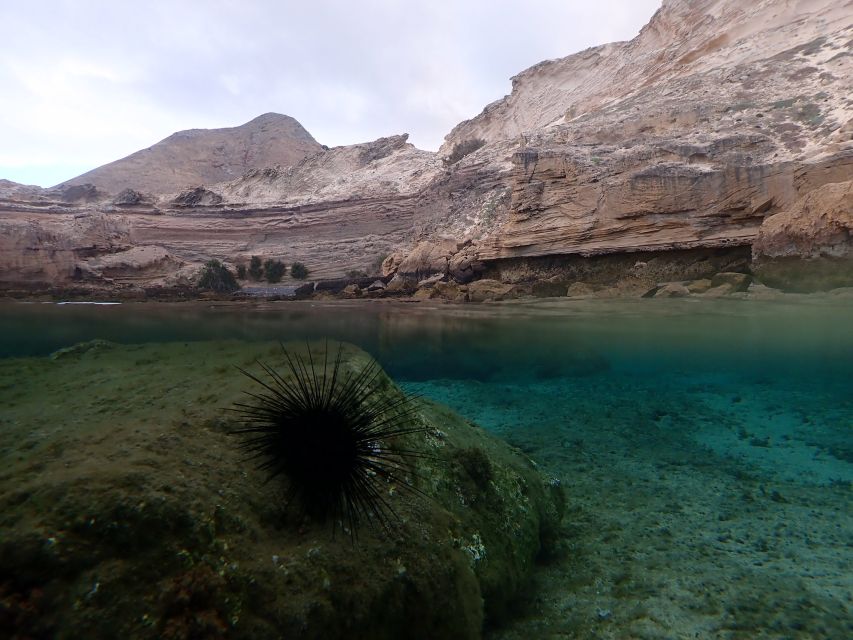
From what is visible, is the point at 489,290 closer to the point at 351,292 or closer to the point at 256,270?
the point at 351,292

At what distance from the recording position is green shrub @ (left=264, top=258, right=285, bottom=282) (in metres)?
35.3

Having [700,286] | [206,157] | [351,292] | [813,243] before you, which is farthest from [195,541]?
[206,157]

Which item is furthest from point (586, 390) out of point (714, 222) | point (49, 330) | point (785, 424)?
point (49, 330)

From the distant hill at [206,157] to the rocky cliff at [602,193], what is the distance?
27941 mm

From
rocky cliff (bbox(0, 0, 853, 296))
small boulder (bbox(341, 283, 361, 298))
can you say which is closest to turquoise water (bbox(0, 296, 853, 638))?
small boulder (bbox(341, 283, 361, 298))

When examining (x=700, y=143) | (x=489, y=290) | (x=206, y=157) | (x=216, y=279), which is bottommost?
(x=489, y=290)

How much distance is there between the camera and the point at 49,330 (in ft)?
50.0

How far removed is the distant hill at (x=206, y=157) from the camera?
230ft

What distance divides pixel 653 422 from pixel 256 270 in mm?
33129

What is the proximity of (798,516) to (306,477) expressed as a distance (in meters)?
5.29

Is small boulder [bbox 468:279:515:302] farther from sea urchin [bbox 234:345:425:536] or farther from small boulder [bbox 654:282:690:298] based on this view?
sea urchin [bbox 234:345:425:536]

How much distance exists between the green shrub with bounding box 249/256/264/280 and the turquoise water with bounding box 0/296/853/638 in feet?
47.1

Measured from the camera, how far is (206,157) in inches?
3127

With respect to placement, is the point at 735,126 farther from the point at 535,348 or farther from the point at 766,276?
the point at 535,348
